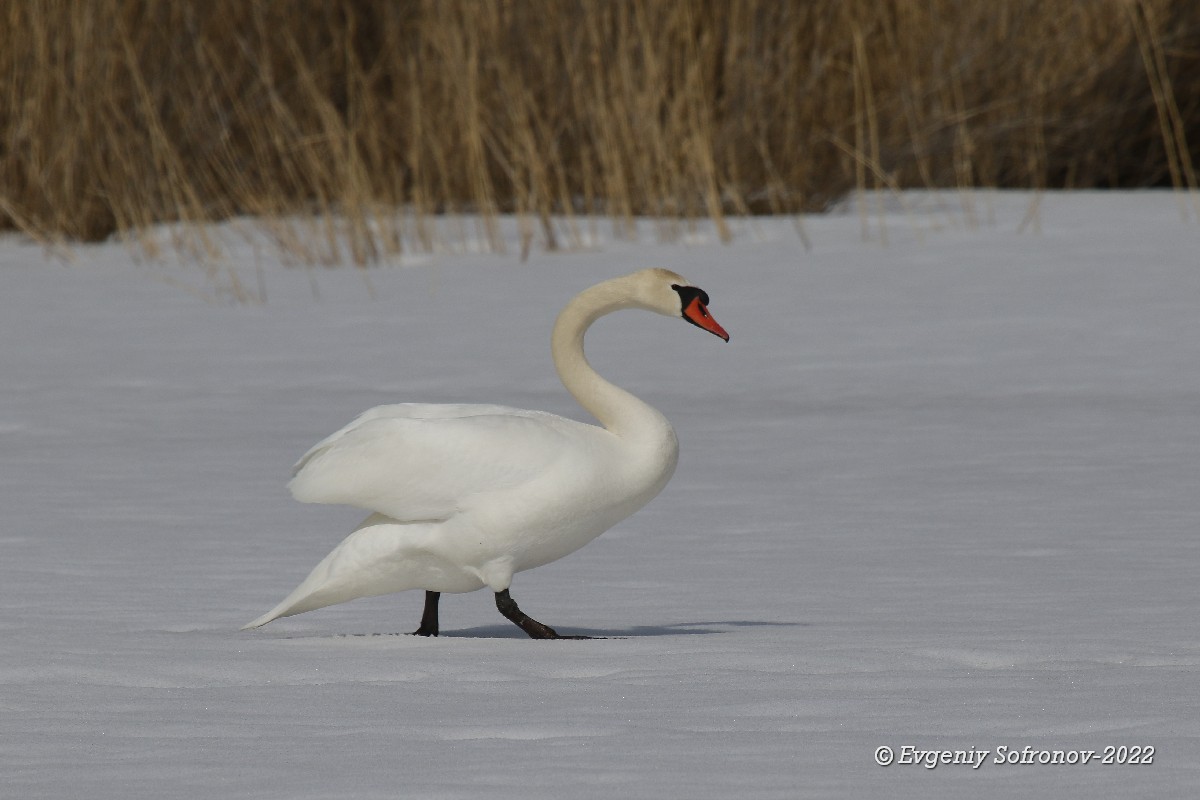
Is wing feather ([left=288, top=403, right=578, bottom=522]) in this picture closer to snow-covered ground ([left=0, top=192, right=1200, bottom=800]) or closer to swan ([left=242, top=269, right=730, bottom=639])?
swan ([left=242, top=269, right=730, bottom=639])

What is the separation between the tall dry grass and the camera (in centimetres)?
1109

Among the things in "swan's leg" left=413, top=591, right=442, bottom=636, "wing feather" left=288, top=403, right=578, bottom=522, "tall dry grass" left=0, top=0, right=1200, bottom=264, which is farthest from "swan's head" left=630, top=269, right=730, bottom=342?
"tall dry grass" left=0, top=0, right=1200, bottom=264

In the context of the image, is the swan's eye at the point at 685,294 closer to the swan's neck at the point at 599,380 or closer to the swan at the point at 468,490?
the swan's neck at the point at 599,380

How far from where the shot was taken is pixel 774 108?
1225 centimetres

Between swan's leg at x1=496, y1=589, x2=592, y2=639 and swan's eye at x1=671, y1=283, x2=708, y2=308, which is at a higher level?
swan's eye at x1=671, y1=283, x2=708, y2=308

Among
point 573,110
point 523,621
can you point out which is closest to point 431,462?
point 523,621

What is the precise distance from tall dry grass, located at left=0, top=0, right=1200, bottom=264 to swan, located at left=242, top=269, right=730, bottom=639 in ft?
22.6

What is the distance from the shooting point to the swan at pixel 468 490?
348cm

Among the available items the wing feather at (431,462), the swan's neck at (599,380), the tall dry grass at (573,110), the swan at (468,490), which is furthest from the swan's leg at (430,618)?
the tall dry grass at (573,110)

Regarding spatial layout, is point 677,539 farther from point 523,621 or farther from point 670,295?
point 523,621

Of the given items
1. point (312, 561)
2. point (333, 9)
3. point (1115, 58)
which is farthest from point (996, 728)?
point (333, 9)

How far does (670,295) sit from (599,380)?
9.5 inches

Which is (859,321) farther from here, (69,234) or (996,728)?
(996,728)

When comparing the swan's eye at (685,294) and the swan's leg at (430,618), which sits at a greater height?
the swan's eye at (685,294)
